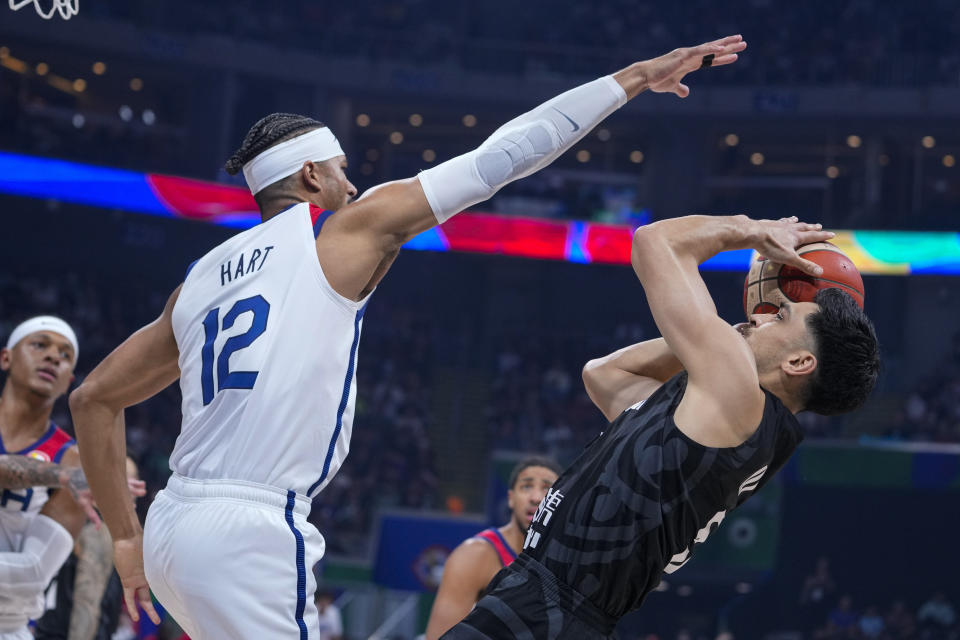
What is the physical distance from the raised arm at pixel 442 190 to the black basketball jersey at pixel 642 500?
32.7 inches

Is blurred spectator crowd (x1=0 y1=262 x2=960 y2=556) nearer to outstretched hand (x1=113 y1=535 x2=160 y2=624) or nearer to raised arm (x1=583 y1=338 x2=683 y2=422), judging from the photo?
outstretched hand (x1=113 y1=535 x2=160 y2=624)

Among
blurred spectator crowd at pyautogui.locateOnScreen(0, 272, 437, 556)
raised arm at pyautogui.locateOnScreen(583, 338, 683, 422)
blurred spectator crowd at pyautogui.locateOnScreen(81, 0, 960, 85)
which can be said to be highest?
blurred spectator crowd at pyautogui.locateOnScreen(81, 0, 960, 85)

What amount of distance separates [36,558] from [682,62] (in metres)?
3.74

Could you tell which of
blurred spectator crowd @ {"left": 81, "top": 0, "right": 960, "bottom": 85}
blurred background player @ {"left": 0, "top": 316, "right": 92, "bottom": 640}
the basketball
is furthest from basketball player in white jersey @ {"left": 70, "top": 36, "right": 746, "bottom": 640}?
blurred spectator crowd @ {"left": 81, "top": 0, "right": 960, "bottom": 85}

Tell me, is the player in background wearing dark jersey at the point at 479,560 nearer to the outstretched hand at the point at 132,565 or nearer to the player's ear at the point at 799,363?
the outstretched hand at the point at 132,565

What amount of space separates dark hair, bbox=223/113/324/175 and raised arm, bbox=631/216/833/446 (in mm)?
1121

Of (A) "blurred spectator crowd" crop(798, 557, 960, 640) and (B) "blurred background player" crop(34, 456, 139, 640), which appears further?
(A) "blurred spectator crowd" crop(798, 557, 960, 640)

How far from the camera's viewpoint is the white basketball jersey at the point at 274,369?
302 cm

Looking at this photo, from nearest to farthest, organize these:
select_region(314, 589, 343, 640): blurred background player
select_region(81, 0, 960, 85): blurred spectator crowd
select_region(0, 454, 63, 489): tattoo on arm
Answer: select_region(0, 454, 63, 489): tattoo on arm → select_region(314, 589, 343, 640): blurred background player → select_region(81, 0, 960, 85): blurred spectator crowd

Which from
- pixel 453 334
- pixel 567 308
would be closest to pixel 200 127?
pixel 453 334

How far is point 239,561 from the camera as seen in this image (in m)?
2.93

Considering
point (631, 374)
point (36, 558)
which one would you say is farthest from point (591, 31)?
point (631, 374)

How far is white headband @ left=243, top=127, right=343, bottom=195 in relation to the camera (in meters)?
3.38

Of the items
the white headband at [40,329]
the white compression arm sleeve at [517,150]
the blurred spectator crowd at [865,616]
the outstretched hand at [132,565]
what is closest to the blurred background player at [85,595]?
the white headband at [40,329]
